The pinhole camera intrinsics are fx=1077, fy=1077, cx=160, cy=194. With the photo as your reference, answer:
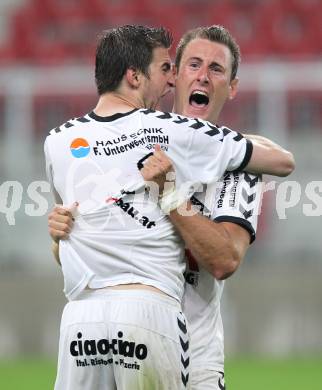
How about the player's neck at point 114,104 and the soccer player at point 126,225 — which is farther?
the player's neck at point 114,104

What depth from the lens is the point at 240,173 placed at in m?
4.38

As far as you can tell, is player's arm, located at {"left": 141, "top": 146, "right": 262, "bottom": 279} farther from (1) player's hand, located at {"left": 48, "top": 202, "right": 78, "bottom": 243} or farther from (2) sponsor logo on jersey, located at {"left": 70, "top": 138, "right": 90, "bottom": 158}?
(1) player's hand, located at {"left": 48, "top": 202, "right": 78, "bottom": 243}

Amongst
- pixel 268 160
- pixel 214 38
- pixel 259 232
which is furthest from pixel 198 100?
pixel 259 232

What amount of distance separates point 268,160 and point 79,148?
31.6 inches

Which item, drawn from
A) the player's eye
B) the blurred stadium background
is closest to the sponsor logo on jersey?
the player's eye

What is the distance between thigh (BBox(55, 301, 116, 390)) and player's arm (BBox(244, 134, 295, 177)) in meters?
0.90

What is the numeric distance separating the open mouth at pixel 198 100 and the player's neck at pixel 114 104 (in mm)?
873

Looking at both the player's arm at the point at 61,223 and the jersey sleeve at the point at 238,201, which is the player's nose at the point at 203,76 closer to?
the jersey sleeve at the point at 238,201

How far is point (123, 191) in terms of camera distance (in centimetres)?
406

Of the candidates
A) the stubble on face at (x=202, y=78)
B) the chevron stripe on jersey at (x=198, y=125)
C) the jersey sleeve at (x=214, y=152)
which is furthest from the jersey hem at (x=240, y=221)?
the stubble on face at (x=202, y=78)

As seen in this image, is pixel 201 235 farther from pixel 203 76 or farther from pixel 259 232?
pixel 259 232

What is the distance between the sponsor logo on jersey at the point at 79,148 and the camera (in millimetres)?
4109

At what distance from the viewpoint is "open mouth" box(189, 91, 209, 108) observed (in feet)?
16.6

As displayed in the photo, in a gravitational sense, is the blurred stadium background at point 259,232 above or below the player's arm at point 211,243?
above
